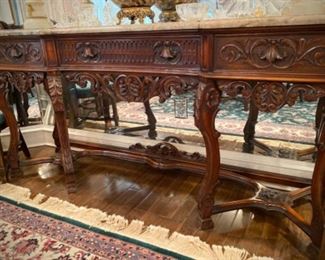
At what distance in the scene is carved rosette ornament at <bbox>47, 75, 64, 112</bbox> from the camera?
1.32m

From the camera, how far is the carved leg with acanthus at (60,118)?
1327mm

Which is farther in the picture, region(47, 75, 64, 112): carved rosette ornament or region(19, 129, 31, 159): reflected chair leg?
region(19, 129, 31, 159): reflected chair leg

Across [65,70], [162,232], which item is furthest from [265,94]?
[65,70]

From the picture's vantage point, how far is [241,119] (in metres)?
1.64

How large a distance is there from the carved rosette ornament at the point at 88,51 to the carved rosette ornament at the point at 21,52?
226 mm

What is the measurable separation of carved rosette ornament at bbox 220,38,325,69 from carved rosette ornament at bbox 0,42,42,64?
88 cm

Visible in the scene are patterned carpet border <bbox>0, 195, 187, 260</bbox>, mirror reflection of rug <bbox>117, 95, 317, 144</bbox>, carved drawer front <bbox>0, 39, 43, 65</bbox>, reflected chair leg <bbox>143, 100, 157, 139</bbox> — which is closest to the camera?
patterned carpet border <bbox>0, 195, 187, 260</bbox>

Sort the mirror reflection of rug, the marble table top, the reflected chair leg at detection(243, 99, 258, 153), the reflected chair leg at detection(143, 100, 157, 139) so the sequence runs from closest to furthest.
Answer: the marble table top, the mirror reflection of rug, the reflected chair leg at detection(243, 99, 258, 153), the reflected chair leg at detection(143, 100, 157, 139)

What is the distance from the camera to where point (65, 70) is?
1.28m

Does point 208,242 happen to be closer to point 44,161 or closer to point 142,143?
point 142,143

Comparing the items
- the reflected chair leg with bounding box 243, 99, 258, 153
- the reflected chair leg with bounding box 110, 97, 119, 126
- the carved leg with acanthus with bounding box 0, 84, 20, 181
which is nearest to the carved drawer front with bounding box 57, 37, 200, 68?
the carved leg with acanthus with bounding box 0, 84, 20, 181

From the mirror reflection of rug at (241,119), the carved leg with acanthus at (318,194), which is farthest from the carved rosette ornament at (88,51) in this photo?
the carved leg with acanthus at (318,194)

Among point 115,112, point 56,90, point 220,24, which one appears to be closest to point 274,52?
point 220,24

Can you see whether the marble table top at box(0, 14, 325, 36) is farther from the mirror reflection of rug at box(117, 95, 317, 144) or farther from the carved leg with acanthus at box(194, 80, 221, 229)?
the mirror reflection of rug at box(117, 95, 317, 144)
